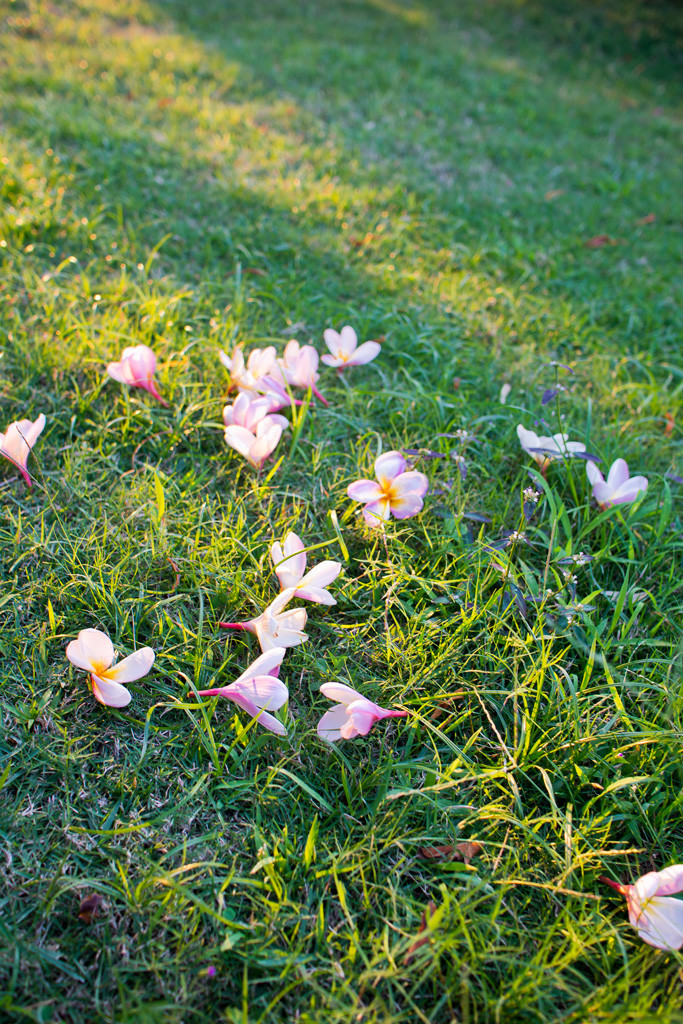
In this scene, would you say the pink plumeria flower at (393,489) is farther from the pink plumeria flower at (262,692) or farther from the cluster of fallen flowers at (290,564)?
the pink plumeria flower at (262,692)

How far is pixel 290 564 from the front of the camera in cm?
135

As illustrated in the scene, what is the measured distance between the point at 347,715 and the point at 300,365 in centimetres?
103

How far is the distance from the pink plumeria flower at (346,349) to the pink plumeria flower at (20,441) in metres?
0.84

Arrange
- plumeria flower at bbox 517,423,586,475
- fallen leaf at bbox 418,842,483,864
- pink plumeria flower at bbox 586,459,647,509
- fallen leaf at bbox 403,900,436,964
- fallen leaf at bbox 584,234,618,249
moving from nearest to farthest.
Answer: fallen leaf at bbox 403,900,436,964 → fallen leaf at bbox 418,842,483,864 → pink plumeria flower at bbox 586,459,647,509 → plumeria flower at bbox 517,423,586,475 → fallen leaf at bbox 584,234,618,249

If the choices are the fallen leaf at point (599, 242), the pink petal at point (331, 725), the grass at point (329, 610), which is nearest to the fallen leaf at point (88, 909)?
the grass at point (329, 610)

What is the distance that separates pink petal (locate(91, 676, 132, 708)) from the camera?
1.17 metres

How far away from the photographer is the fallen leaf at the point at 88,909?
990 mm

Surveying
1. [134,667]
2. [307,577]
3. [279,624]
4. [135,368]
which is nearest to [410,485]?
[307,577]

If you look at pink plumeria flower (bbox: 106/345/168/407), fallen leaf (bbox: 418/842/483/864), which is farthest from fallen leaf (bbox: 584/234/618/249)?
fallen leaf (bbox: 418/842/483/864)

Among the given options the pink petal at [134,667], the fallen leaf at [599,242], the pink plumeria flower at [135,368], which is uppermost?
the fallen leaf at [599,242]

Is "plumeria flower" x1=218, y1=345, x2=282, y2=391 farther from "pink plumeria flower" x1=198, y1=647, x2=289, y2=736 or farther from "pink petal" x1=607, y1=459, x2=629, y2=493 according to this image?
"pink petal" x1=607, y1=459, x2=629, y2=493

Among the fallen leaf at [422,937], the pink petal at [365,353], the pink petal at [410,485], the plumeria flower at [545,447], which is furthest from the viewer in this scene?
the pink petal at [365,353]

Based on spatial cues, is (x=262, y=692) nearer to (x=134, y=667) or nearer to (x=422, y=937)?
(x=134, y=667)

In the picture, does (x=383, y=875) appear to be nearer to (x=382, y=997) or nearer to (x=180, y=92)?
(x=382, y=997)
